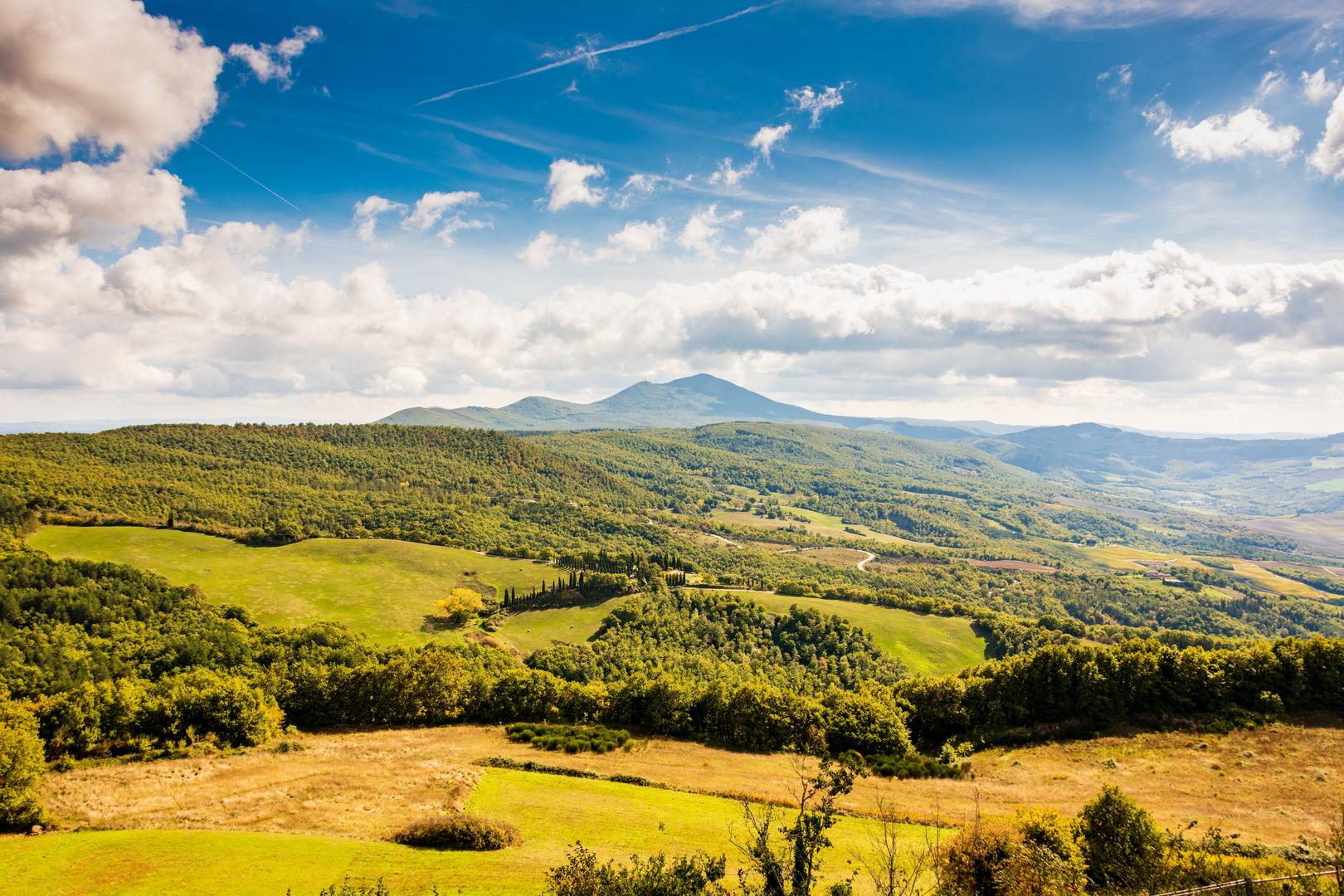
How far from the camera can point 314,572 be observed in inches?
6599

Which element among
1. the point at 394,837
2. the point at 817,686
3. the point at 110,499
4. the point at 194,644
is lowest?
the point at 817,686

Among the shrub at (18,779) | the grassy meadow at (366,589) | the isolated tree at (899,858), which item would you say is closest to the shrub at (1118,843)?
the isolated tree at (899,858)

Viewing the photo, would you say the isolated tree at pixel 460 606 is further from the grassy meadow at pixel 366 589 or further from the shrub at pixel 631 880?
the shrub at pixel 631 880

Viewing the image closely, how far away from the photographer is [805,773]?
197 ft

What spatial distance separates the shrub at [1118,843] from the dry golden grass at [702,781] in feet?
38.5

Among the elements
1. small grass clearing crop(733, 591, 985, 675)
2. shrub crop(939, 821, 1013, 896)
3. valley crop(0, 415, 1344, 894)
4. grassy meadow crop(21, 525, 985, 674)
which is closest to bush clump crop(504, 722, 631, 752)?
valley crop(0, 415, 1344, 894)

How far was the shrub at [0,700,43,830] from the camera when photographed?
1501 inches

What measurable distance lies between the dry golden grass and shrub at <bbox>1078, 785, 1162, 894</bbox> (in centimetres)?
1175

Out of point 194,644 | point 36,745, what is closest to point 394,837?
point 36,745

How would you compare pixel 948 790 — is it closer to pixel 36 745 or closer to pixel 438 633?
pixel 36 745

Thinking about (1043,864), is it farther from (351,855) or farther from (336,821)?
(336,821)

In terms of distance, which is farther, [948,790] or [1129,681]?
[1129,681]

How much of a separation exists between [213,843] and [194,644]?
87824 mm

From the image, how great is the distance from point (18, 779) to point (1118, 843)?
69.3 meters
